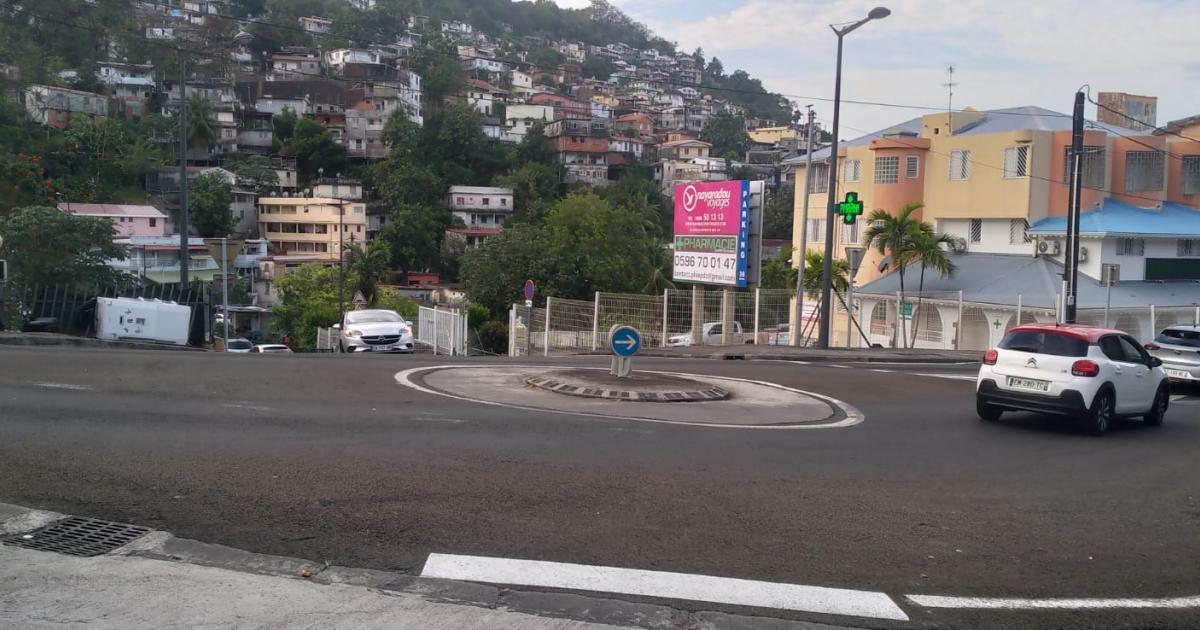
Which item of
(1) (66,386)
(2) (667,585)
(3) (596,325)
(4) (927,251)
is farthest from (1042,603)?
(4) (927,251)

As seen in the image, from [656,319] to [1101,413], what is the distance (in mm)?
19285

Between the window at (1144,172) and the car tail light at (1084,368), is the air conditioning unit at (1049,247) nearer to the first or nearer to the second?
the window at (1144,172)

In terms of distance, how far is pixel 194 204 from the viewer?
7294 cm

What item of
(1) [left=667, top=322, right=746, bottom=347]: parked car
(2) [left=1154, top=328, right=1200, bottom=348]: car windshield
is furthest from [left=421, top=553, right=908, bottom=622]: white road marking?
(1) [left=667, top=322, right=746, bottom=347]: parked car

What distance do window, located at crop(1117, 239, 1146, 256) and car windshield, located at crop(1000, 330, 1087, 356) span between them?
30.0m

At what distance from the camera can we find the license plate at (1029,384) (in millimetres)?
13305

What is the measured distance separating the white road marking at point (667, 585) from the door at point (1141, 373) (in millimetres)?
10057

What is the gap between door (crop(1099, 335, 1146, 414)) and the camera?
44.6 ft

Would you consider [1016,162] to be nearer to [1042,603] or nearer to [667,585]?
[1042,603]

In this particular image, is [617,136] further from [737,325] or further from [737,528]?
[737,528]

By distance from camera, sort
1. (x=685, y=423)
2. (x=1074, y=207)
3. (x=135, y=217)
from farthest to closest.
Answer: (x=135, y=217), (x=1074, y=207), (x=685, y=423)

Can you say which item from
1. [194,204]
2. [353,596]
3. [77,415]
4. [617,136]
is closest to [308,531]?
[353,596]

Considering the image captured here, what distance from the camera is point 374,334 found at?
86.1 ft

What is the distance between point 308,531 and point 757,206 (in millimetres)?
24586
